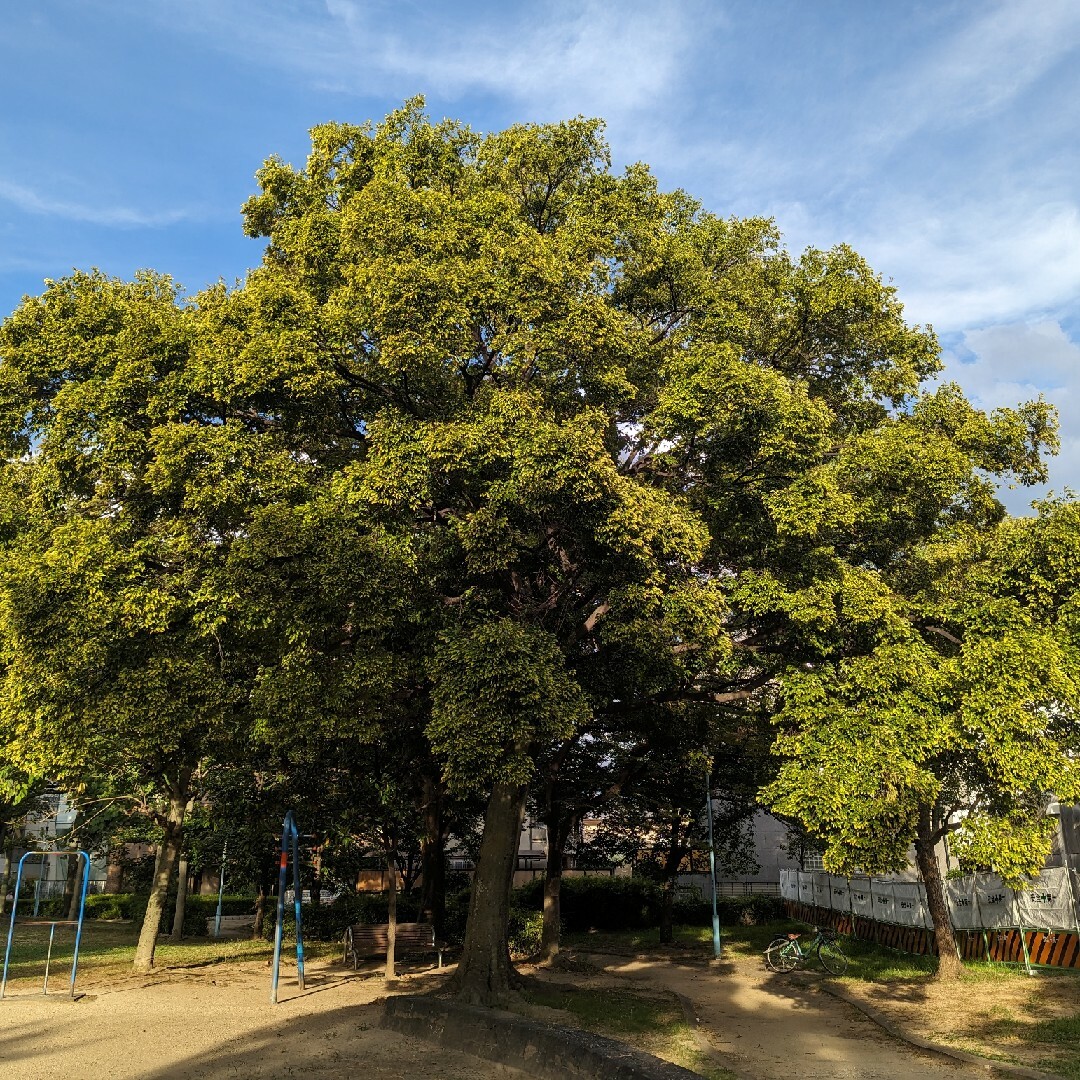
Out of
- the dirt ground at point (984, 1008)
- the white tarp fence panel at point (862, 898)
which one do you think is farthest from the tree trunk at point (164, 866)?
the white tarp fence panel at point (862, 898)

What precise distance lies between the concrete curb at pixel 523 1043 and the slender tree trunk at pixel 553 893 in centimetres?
1037

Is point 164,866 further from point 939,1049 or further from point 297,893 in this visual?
point 939,1049

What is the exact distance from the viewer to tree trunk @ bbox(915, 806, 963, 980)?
1789cm

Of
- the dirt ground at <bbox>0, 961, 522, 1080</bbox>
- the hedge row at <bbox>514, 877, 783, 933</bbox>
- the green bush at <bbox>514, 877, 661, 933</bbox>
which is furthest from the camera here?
the hedge row at <bbox>514, 877, 783, 933</bbox>

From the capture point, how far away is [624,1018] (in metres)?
14.5

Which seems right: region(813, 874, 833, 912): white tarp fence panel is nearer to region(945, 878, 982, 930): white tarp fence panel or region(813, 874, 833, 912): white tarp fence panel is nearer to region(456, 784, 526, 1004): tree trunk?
region(945, 878, 982, 930): white tarp fence panel

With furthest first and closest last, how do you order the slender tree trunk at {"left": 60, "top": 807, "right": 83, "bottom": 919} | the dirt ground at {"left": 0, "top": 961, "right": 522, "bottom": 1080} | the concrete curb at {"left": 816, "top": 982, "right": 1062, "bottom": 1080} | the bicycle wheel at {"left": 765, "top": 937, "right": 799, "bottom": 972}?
the slender tree trunk at {"left": 60, "top": 807, "right": 83, "bottom": 919} → the bicycle wheel at {"left": 765, "top": 937, "right": 799, "bottom": 972} → the dirt ground at {"left": 0, "top": 961, "right": 522, "bottom": 1080} → the concrete curb at {"left": 816, "top": 982, "right": 1062, "bottom": 1080}

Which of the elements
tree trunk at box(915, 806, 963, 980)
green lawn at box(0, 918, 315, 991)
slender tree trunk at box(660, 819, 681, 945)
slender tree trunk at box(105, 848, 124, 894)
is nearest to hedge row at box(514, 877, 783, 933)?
slender tree trunk at box(660, 819, 681, 945)

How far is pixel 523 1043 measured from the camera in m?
10.6

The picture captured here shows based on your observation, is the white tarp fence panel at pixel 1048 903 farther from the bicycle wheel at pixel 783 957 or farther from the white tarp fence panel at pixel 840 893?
the white tarp fence panel at pixel 840 893

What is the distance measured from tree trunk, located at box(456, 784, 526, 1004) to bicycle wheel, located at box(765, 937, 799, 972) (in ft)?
29.9

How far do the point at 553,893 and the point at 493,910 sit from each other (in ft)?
30.1

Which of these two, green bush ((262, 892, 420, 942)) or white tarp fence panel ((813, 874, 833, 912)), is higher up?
white tarp fence panel ((813, 874, 833, 912))

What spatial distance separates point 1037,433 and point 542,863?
152 ft
